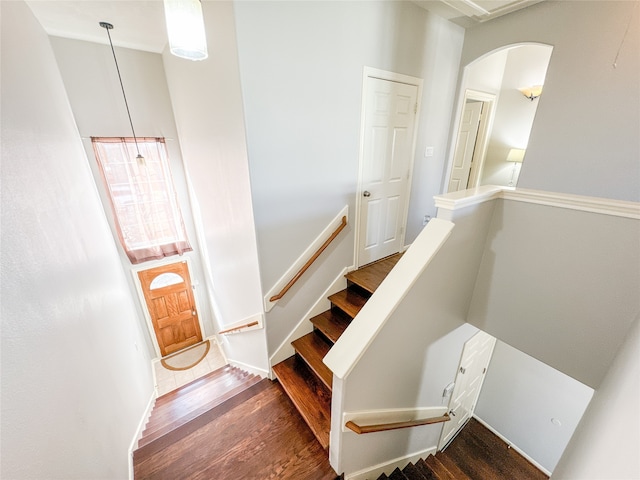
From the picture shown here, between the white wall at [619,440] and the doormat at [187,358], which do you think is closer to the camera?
the white wall at [619,440]

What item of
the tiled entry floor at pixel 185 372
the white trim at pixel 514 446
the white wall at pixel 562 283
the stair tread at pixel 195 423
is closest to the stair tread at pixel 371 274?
the white wall at pixel 562 283

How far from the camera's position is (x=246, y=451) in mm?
1799

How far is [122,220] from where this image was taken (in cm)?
352

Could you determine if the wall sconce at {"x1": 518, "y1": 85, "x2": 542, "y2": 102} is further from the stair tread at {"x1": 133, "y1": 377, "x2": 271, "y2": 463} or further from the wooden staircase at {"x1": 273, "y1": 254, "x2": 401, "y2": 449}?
the stair tread at {"x1": 133, "y1": 377, "x2": 271, "y2": 463}

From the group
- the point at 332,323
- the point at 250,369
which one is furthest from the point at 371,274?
the point at 250,369

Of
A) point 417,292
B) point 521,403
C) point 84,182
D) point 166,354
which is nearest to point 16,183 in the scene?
point 84,182

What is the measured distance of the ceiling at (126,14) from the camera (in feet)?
6.98

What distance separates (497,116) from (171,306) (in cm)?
637

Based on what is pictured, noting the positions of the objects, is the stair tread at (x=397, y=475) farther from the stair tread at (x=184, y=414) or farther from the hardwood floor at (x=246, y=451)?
the stair tread at (x=184, y=414)

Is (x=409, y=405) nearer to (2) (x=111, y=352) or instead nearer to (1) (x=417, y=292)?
(1) (x=417, y=292)

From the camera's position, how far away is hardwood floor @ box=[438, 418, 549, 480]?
9.86ft

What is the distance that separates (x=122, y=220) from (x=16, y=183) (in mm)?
2561

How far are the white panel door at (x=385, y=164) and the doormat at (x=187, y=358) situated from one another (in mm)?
3874

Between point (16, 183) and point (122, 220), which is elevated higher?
point (16, 183)
